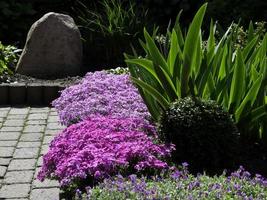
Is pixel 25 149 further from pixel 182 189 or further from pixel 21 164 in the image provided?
pixel 182 189

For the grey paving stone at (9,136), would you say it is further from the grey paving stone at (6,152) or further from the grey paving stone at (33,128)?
the grey paving stone at (6,152)

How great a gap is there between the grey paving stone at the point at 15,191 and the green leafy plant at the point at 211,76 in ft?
3.73

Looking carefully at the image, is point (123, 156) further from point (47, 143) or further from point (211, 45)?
point (47, 143)

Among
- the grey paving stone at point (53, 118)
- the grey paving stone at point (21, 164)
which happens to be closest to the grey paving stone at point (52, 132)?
the grey paving stone at point (53, 118)

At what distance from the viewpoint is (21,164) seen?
5.21 meters

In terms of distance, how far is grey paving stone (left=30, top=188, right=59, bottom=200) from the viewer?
4.45 m

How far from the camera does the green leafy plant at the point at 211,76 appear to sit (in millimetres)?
4742

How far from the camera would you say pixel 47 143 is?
5785mm

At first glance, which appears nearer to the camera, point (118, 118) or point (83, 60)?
point (118, 118)

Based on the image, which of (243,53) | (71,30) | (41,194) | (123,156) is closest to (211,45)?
(243,53)

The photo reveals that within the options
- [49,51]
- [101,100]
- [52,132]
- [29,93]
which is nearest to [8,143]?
[52,132]

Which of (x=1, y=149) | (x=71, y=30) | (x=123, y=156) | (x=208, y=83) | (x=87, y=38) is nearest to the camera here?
(x=123, y=156)

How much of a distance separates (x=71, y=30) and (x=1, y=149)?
280cm

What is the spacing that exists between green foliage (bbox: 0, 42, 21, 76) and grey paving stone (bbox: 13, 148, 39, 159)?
2229 millimetres
